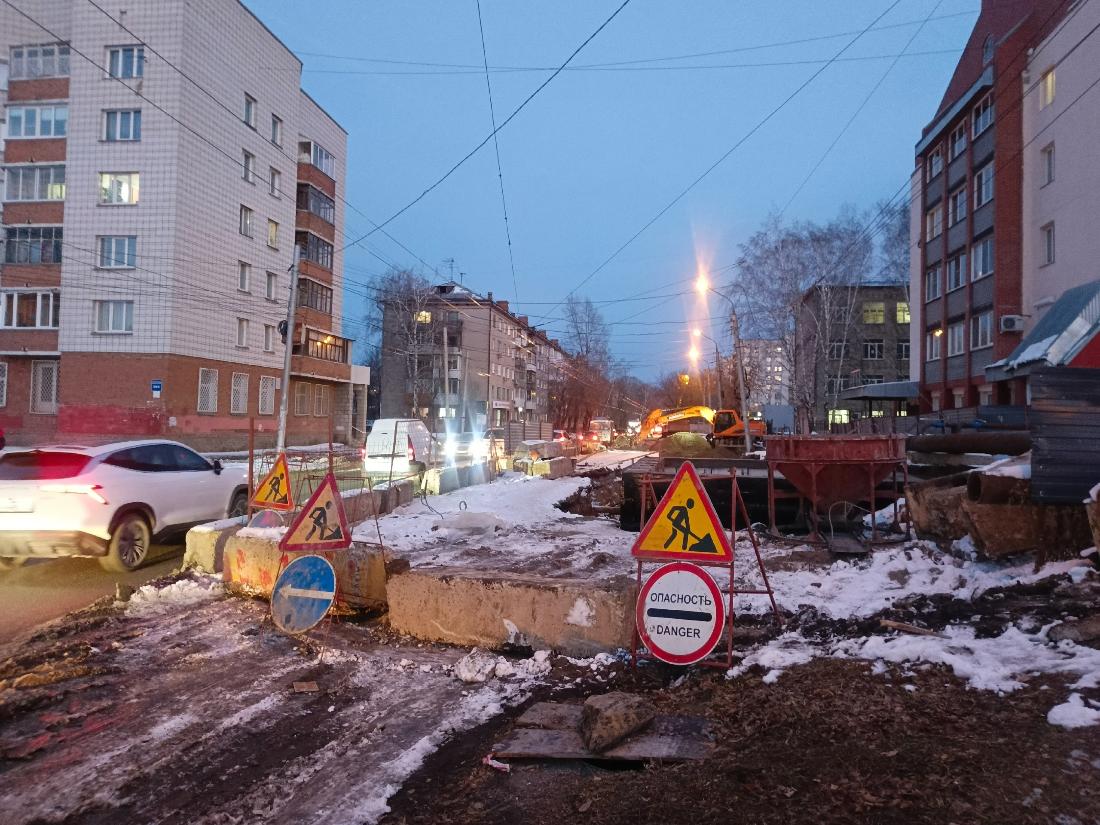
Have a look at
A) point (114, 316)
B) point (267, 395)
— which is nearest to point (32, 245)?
point (114, 316)

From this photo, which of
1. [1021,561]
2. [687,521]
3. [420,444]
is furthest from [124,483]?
[420,444]

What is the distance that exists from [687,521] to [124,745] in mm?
3791

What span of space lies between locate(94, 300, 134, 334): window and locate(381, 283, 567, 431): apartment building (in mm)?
21430

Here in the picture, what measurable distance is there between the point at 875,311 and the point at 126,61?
49.8 metres

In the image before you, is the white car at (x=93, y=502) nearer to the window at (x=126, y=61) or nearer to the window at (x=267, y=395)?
the window at (x=126, y=61)

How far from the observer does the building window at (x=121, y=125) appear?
33.1m

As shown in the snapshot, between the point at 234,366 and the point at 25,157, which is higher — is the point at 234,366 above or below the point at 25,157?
below

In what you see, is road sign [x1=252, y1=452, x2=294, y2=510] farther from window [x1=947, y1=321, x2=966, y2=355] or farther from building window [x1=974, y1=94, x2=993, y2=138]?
window [x1=947, y1=321, x2=966, y2=355]

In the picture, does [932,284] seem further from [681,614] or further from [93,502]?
[93,502]

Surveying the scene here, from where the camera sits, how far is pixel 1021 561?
7.66m

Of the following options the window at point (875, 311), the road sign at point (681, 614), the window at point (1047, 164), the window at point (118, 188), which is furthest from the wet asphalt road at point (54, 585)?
the window at point (875, 311)

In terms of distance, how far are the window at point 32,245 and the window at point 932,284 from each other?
1555 inches

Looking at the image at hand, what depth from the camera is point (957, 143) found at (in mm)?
32156

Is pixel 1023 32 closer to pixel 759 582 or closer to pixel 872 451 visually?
pixel 872 451
